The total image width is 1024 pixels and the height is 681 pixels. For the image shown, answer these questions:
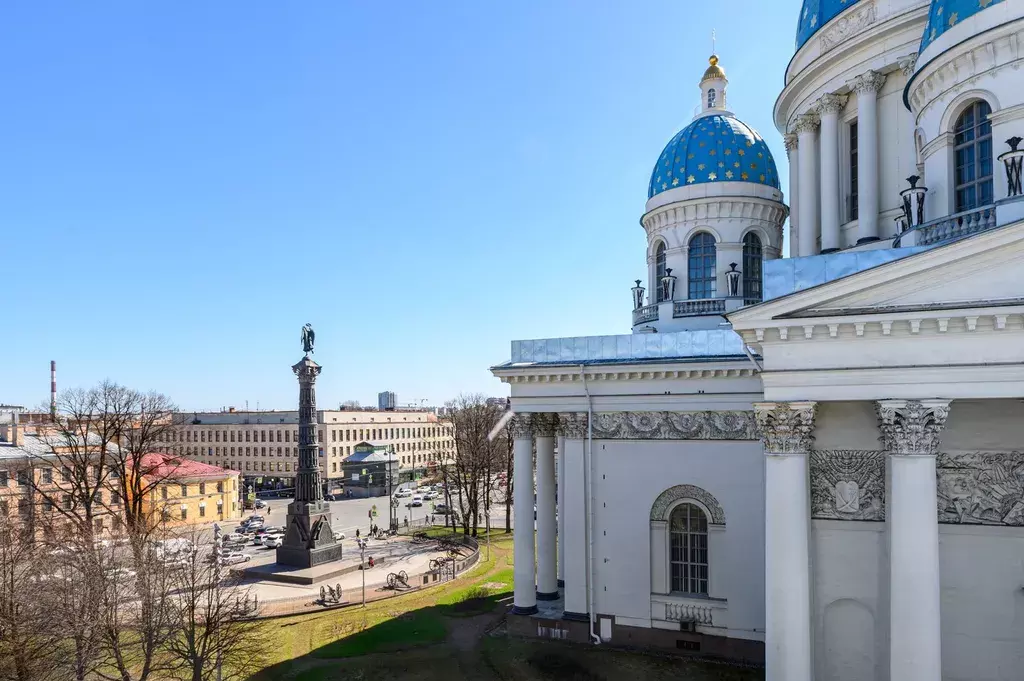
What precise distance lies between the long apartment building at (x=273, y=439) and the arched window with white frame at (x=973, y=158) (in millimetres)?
61358

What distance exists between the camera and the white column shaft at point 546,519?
22172 mm

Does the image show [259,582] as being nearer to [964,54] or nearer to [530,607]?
[530,607]

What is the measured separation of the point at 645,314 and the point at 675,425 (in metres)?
6.87

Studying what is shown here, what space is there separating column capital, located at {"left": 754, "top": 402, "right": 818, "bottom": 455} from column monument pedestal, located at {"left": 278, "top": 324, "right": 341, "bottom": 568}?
84.2ft

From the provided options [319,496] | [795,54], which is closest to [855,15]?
[795,54]

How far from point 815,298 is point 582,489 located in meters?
10.7

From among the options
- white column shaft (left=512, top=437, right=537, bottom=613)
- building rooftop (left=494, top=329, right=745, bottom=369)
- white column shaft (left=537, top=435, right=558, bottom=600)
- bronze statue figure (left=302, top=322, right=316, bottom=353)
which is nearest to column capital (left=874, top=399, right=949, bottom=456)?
building rooftop (left=494, top=329, right=745, bottom=369)

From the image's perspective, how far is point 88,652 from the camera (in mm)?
14398

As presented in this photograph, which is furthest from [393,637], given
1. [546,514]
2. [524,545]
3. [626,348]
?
[626,348]

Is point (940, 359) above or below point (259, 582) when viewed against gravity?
above

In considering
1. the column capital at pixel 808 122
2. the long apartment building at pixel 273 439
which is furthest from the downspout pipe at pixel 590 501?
the long apartment building at pixel 273 439

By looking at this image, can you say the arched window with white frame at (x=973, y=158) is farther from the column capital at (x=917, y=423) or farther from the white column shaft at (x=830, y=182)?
the column capital at (x=917, y=423)

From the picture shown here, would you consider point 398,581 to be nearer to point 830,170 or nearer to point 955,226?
point 830,170

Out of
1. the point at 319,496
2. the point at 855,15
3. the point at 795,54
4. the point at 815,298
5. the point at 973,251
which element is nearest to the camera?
the point at 973,251
